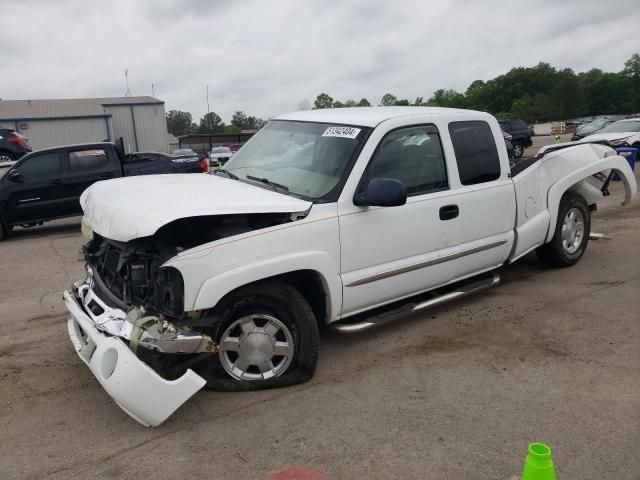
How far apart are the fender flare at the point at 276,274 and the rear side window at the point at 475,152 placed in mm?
1559

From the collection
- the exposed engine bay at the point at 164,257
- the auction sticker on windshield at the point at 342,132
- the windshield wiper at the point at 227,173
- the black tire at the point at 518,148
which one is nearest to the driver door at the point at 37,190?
the windshield wiper at the point at 227,173

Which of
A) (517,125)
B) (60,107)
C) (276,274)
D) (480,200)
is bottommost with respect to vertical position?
(276,274)

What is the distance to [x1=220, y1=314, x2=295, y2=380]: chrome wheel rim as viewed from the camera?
3.55m

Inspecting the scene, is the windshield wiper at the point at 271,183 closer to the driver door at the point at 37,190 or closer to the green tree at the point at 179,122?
the driver door at the point at 37,190

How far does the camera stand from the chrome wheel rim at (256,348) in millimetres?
3549

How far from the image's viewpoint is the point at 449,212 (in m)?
4.51

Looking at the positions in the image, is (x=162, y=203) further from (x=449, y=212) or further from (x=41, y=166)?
(x=41, y=166)

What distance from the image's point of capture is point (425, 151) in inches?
177

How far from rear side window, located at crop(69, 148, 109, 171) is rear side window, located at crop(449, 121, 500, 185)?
8492 millimetres

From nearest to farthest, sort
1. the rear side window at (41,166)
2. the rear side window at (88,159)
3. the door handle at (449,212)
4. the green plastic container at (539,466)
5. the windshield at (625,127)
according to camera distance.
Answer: the green plastic container at (539,466) < the door handle at (449,212) < the rear side window at (41,166) < the rear side window at (88,159) < the windshield at (625,127)

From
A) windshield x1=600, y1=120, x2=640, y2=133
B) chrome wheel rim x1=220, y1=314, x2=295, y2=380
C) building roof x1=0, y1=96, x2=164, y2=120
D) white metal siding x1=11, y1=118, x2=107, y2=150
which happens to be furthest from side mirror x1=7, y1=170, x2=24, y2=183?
building roof x1=0, y1=96, x2=164, y2=120

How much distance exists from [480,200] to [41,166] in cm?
910

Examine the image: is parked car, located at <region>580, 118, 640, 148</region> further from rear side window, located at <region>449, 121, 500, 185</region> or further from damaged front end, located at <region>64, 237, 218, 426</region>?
damaged front end, located at <region>64, 237, 218, 426</region>

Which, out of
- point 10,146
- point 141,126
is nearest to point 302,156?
point 10,146
